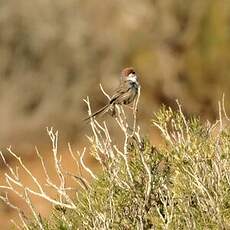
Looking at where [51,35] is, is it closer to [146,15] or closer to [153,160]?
[146,15]

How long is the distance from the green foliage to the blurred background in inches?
599

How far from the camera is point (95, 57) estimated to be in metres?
23.1

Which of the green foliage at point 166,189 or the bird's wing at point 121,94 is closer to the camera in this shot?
the green foliage at point 166,189

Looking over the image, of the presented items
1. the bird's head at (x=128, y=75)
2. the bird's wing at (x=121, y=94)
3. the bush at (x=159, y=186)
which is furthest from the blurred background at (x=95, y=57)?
the bush at (x=159, y=186)

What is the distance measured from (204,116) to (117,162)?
14.8m

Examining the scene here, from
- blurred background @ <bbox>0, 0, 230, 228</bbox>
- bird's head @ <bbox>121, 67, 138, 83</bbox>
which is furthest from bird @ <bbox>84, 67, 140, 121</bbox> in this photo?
blurred background @ <bbox>0, 0, 230, 228</bbox>

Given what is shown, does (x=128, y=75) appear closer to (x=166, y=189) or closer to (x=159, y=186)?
(x=159, y=186)

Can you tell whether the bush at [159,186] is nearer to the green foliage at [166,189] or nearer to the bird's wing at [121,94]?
the green foliage at [166,189]

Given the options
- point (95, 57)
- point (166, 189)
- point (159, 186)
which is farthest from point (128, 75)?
point (95, 57)

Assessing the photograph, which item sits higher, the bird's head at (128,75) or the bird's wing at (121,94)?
the bird's head at (128,75)

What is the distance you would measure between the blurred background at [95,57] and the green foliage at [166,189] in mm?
15223

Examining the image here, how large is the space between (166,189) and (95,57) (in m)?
18.3

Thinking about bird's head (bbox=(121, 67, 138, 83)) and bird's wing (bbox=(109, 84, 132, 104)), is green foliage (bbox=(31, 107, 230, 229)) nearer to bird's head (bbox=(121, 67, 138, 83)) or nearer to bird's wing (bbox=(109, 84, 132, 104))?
bird's wing (bbox=(109, 84, 132, 104))

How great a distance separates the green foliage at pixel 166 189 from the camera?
471cm
